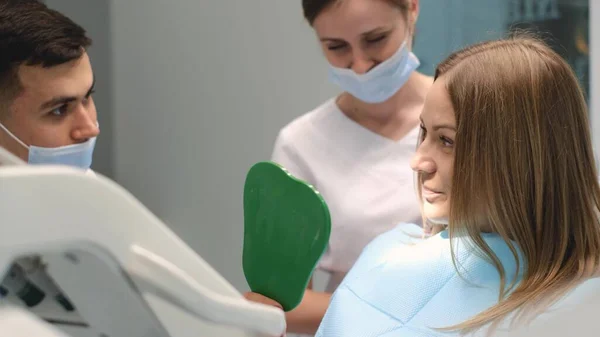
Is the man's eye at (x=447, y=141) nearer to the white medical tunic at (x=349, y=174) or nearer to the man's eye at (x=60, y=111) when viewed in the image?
the white medical tunic at (x=349, y=174)

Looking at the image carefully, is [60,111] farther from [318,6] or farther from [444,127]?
[444,127]

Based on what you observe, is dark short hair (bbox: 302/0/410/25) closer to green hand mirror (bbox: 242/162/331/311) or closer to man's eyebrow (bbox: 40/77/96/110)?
man's eyebrow (bbox: 40/77/96/110)

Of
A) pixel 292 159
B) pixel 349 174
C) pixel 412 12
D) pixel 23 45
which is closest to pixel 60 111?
pixel 23 45

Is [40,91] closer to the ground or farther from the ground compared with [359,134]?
farther from the ground

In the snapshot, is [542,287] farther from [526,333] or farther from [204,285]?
[204,285]

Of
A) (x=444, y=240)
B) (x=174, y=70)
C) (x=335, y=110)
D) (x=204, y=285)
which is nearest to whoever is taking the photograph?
(x=204, y=285)

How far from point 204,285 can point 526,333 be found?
22.8 inches

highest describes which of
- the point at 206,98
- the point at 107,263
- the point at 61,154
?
the point at 107,263

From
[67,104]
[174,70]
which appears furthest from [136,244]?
[174,70]

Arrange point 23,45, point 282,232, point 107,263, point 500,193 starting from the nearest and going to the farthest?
point 107,263
point 282,232
point 500,193
point 23,45

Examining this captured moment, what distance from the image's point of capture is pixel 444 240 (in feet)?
4.11

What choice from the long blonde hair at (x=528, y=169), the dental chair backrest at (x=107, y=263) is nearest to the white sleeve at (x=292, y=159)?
the long blonde hair at (x=528, y=169)

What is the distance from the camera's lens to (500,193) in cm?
114

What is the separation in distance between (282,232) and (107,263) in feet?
1.07
